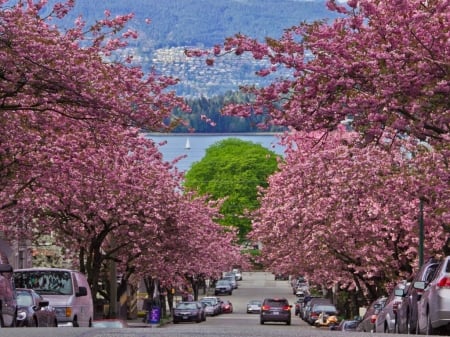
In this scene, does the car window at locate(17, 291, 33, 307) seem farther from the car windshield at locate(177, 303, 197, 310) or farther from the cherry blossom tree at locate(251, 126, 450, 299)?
the car windshield at locate(177, 303, 197, 310)

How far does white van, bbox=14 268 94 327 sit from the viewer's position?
29078 millimetres

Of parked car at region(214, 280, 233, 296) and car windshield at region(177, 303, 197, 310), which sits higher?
parked car at region(214, 280, 233, 296)

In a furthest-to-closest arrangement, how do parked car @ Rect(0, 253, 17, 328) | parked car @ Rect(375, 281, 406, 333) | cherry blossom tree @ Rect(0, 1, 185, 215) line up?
parked car @ Rect(375, 281, 406, 333)
cherry blossom tree @ Rect(0, 1, 185, 215)
parked car @ Rect(0, 253, 17, 328)

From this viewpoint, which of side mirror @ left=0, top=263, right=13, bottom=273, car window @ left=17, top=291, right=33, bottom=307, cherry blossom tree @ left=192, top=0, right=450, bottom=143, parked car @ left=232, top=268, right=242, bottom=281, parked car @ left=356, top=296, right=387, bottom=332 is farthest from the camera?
parked car @ left=232, top=268, right=242, bottom=281

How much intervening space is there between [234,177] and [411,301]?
288 feet

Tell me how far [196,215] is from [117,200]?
11.9 meters

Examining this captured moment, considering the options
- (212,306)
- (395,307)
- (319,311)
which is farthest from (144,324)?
(395,307)

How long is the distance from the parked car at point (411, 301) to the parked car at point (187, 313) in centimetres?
4415

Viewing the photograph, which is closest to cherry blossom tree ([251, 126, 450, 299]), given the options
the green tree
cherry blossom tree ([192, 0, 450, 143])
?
cherry blossom tree ([192, 0, 450, 143])

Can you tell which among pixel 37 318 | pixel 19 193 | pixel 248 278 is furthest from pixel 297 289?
pixel 37 318

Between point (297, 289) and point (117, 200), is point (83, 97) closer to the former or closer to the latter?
point (117, 200)

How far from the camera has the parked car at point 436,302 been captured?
19656mm

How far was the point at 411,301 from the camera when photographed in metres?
22.7

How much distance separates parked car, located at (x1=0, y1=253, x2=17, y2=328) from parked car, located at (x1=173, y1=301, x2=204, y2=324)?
45.9 meters
